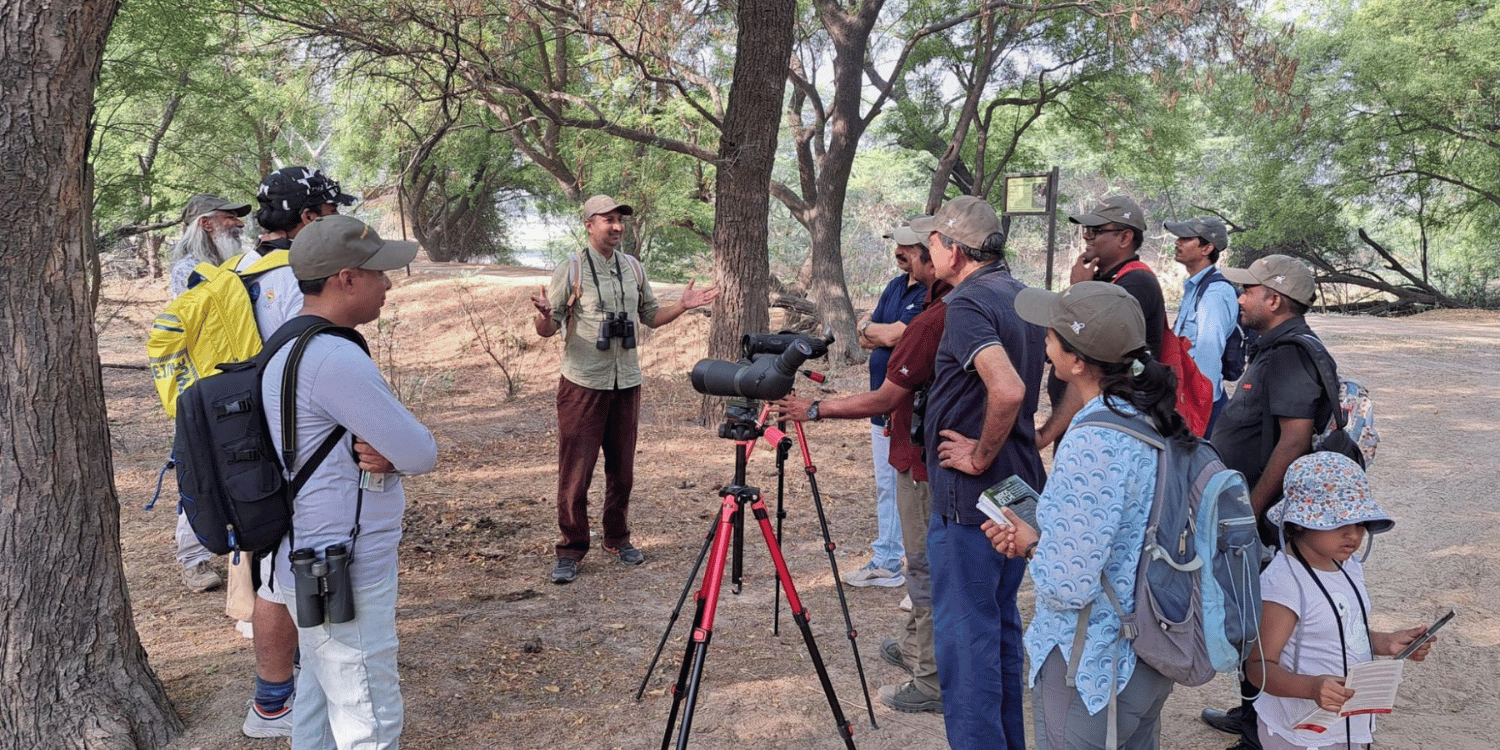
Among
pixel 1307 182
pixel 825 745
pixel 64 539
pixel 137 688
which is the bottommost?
pixel 825 745

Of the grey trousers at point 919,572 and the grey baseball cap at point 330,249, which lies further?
the grey trousers at point 919,572

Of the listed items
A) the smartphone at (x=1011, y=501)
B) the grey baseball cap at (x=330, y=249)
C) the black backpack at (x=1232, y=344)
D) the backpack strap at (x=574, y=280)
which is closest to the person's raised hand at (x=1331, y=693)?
the smartphone at (x=1011, y=501)

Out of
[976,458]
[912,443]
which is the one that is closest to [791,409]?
[912,443]

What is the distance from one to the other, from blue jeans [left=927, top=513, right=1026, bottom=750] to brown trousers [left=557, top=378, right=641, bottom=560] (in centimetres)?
252

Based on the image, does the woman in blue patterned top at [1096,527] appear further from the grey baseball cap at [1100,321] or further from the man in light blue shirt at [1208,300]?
the man in light blue shirt at [1208,300]

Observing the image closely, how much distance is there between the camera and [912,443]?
3.70 m

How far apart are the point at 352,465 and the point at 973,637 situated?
190 centimetres

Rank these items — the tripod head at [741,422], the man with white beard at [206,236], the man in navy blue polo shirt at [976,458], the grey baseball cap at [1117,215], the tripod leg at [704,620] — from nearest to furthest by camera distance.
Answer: the tripod leg at [704,620]
the man in navy blue polo shirt at [976,458]
the tripod head at [741,422]
the grey baseball cap at [1117,215]
the man with white beard at [206,236]

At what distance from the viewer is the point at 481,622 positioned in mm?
4676

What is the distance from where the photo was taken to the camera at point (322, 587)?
8.09ft

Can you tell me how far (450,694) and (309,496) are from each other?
5.53 ft

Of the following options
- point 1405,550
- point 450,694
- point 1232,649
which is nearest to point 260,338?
point 450,694

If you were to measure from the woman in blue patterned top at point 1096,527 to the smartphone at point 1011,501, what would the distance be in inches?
1.5

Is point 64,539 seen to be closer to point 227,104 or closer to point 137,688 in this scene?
point 137,688
